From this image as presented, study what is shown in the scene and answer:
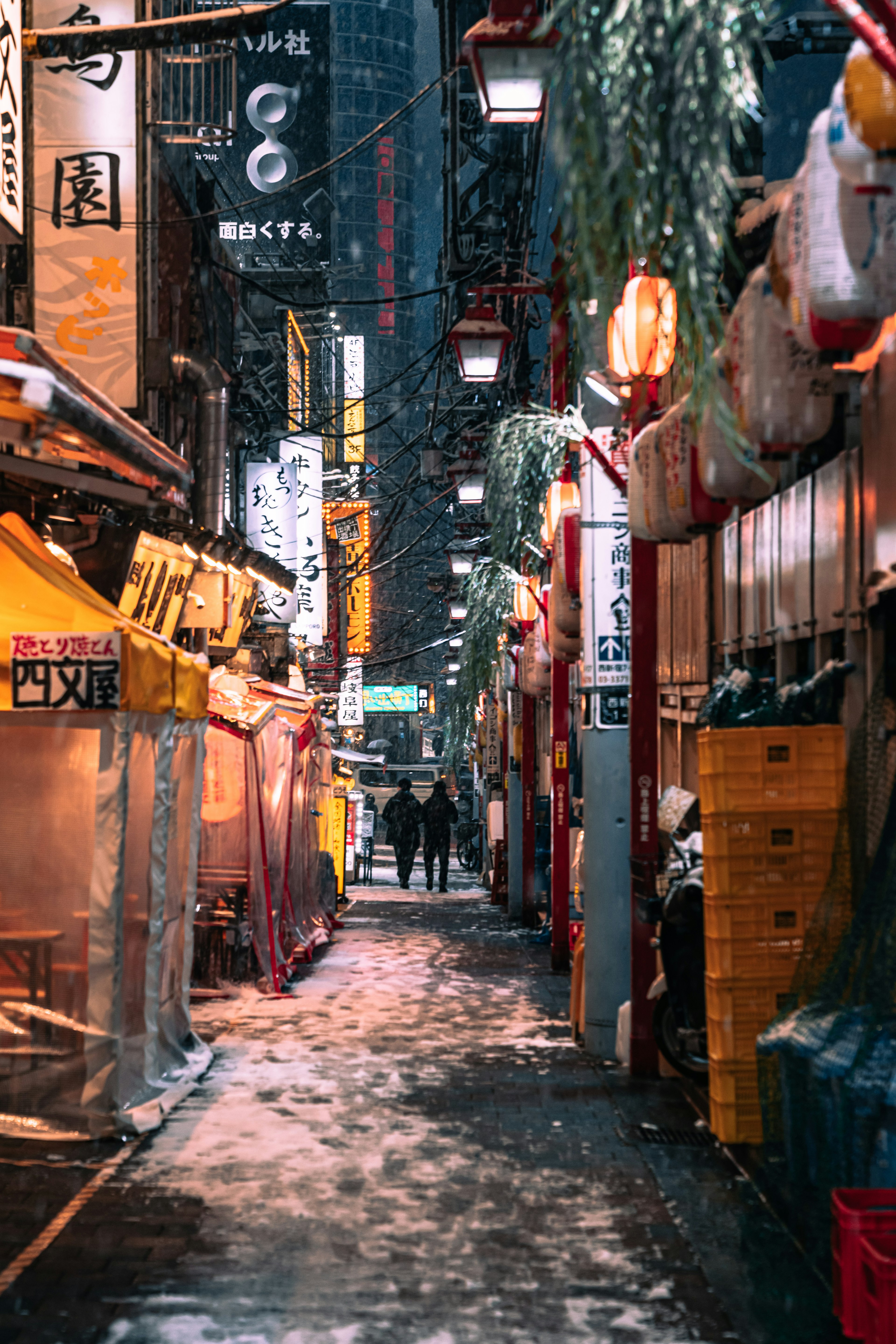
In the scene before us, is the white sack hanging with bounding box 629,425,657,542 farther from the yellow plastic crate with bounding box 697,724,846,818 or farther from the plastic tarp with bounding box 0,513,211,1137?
the plastic tarp with bounding box 0,513,211,1137

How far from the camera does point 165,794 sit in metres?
10.1

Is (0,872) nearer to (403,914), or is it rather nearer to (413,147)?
(403,914)

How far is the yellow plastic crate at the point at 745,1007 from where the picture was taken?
309 inches

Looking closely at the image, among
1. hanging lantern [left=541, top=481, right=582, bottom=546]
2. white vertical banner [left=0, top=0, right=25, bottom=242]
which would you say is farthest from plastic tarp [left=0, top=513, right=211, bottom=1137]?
hanging lantern [left=541, top=481, right=582, bottom=546]

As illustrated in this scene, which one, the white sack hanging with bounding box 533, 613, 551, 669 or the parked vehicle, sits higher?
the white sack hanging with bounding box 533, 613, 551, 669

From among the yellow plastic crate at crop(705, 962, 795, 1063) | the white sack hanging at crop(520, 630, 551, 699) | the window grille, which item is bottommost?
the yellow plastic crate at crop(705, 962, 795, 1063)

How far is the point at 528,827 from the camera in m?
22.6

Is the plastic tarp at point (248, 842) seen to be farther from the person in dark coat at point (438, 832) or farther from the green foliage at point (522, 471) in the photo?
the person in dark coat at point (438, 832)

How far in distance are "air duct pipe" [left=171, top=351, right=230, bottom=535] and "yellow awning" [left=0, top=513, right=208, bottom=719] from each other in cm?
1240

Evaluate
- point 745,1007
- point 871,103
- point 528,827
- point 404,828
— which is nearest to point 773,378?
point 871,103

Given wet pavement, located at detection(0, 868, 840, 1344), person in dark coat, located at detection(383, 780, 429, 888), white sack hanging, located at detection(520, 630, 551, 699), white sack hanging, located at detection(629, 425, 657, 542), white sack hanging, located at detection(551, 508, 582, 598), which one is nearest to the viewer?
wet pavement, located at detection(0, 868, 840, 1344)

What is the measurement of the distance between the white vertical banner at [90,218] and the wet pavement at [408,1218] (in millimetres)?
7020

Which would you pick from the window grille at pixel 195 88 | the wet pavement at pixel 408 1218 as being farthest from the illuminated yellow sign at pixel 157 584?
the window grille at pixel 195 88

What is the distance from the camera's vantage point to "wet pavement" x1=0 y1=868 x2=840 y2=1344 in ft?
19.4
